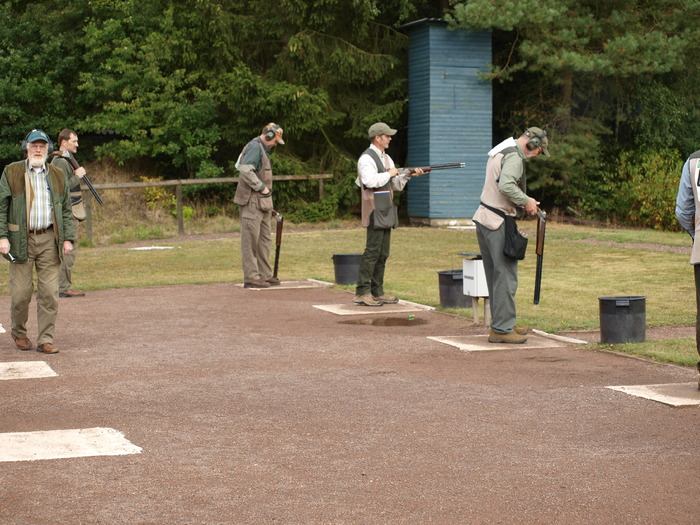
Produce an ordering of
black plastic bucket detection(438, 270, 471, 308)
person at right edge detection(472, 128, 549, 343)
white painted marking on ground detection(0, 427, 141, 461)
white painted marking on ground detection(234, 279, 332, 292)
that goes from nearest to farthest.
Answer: white painted marking on ground detection(0, 427, 141, 461)
person at right edge detection(472, 128, 549, 343)
black plastic bucket detection(438, 270, 471, 308)
white painted marking on ground detection(234, 279, 332, 292)

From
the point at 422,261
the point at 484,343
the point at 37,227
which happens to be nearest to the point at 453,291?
the point at 484,343

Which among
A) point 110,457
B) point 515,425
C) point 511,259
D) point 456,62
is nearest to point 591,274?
point 511,259

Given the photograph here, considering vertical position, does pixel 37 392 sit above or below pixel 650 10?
below

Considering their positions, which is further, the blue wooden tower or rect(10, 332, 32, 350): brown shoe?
the blue wooden tower

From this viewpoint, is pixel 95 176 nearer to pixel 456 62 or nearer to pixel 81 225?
pixel 81 225

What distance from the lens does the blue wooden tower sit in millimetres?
29141

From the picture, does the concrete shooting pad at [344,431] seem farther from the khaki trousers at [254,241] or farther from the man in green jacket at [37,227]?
the khaki trousers at [254,241]

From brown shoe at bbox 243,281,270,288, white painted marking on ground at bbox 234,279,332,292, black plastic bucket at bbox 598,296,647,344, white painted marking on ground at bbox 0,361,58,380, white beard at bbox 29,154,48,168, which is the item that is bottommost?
white painted marking on ground at bbox 234,279,332,292

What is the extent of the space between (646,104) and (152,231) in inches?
554

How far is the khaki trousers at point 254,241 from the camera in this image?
15.2 metres

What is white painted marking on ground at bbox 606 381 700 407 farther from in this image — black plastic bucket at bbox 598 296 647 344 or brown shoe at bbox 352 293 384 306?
brown shoe at bbox 352 293 384 306

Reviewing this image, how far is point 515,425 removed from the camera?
6.88 meters

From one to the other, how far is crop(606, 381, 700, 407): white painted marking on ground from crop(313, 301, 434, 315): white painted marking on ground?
15.8 feet

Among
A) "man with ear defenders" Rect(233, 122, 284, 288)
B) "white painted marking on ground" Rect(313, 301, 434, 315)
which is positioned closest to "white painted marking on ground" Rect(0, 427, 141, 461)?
"white painted marking on ground" Rect(313, 301, 434, 315)
